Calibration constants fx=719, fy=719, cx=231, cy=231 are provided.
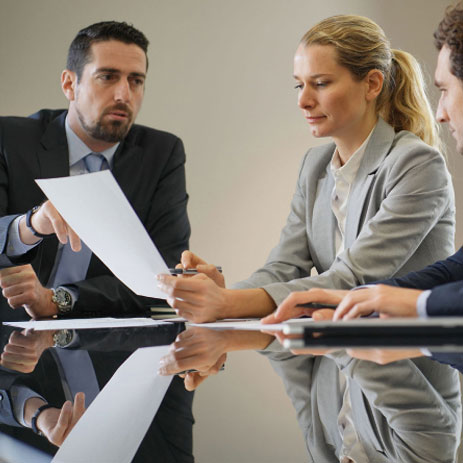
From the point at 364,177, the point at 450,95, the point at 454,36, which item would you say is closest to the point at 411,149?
the point at 364,177

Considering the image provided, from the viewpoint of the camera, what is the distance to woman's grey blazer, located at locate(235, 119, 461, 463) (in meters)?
0.56

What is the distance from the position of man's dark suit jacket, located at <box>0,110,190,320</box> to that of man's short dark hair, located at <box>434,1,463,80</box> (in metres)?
1.15

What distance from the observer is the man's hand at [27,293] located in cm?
194

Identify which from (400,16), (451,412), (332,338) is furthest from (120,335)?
(400,16)

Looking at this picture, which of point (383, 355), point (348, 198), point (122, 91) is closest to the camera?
point (383, 355)

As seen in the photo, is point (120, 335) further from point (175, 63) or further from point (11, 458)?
point (175, 63)

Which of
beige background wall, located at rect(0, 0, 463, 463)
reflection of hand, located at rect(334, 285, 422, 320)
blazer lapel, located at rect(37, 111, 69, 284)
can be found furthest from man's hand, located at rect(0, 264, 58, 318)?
beige background wall, located at rect(0, 0, 463, 463)

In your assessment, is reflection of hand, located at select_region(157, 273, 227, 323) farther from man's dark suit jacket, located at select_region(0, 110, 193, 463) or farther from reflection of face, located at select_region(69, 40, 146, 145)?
reflection of face, located at select_region(69, 40, 146, 145)

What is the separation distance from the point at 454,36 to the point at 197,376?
39.7 inches

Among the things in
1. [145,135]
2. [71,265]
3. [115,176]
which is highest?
[145,135]

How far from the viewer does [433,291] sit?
1.12 meters

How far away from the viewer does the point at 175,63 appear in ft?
15.4

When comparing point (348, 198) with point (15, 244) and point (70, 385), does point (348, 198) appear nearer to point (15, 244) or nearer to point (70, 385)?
point (15, 244)

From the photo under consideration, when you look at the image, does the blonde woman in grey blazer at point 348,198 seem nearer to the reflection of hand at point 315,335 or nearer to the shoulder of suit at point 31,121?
the reflection of hand at point 315,335
